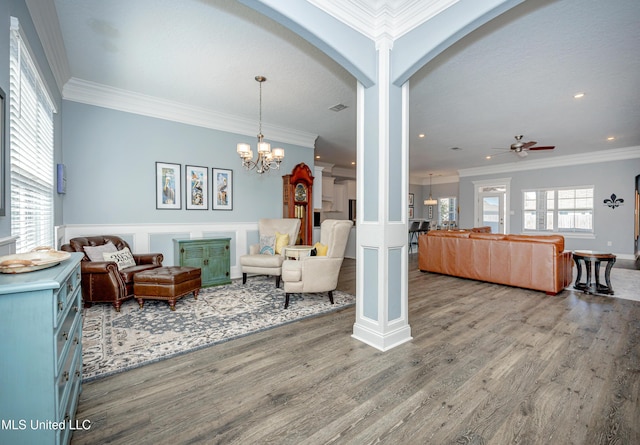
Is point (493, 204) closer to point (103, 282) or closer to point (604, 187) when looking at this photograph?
point (604, 187)

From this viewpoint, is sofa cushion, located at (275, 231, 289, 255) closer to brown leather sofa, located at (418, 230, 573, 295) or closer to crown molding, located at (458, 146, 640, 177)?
brown leather sofa, located at (418, 230, 573, 295)

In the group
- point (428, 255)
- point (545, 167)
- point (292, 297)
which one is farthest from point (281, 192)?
point (545, 167)

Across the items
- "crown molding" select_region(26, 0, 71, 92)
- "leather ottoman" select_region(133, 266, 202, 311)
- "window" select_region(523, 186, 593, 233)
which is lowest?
"leather ottoman" select_region(133, 266, 202, 311)

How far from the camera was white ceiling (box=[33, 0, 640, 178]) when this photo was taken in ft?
8.04

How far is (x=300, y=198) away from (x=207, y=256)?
2.16 metres

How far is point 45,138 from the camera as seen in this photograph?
303cm

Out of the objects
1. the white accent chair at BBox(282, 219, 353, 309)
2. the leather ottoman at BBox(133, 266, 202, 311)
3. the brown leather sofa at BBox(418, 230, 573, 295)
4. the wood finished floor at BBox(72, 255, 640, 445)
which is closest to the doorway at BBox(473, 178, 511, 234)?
the brown leather sofa at BBox(418, 230, 573, 295)

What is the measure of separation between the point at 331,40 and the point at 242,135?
3.33m

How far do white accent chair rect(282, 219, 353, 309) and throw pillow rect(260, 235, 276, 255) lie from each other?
1.42 meters

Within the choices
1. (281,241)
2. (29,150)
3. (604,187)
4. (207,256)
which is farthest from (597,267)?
(29,150)

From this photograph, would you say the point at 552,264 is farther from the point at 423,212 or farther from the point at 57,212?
the point at 423,212

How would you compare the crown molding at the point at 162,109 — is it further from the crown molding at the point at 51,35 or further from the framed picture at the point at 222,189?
the framed picture at the point at 222,189

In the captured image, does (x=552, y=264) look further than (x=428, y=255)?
No

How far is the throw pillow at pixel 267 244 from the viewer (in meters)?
4.98
